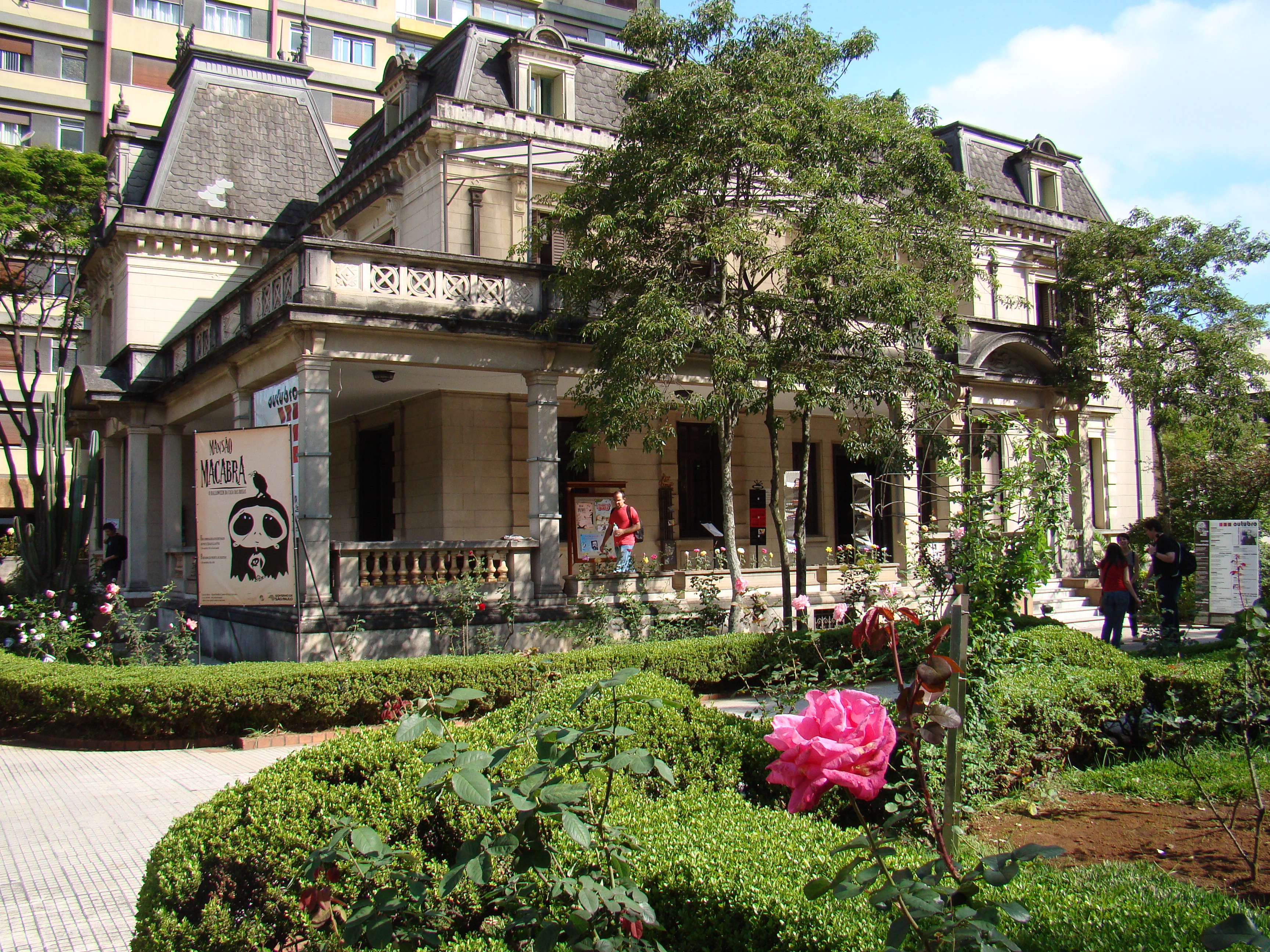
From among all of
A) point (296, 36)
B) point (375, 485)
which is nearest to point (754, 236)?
point (375, 485)

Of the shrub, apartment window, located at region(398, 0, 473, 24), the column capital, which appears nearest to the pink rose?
the shrub

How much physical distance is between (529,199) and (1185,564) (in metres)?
11.4

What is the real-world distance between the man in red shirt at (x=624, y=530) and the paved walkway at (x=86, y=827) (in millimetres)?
6014

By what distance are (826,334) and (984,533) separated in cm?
556

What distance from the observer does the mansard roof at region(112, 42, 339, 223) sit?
23266 mm

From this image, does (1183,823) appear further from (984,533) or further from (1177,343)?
(1177,343)

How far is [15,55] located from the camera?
40312 mm

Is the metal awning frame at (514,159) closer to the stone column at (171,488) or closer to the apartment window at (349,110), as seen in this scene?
the stone column at (171,488)

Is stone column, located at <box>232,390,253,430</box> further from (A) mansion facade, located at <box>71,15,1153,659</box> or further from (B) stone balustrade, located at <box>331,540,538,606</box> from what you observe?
Answer: (B) stone balustrade, located at <box>331,540,538,606</box>

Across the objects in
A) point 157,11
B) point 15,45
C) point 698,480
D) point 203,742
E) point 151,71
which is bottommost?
point 203,742

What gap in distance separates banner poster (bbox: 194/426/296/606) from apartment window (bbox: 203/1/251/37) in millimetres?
38997

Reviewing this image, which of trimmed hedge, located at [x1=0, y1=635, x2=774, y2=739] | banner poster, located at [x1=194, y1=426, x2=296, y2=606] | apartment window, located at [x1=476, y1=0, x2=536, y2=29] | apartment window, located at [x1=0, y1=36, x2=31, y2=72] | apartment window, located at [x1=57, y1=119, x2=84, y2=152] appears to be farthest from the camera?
apartment window, located at [x1=476, y1=0, x2=536, y2=29]

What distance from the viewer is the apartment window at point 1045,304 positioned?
25.1m

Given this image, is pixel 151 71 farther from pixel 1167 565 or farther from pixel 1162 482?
pixel 1167 565
